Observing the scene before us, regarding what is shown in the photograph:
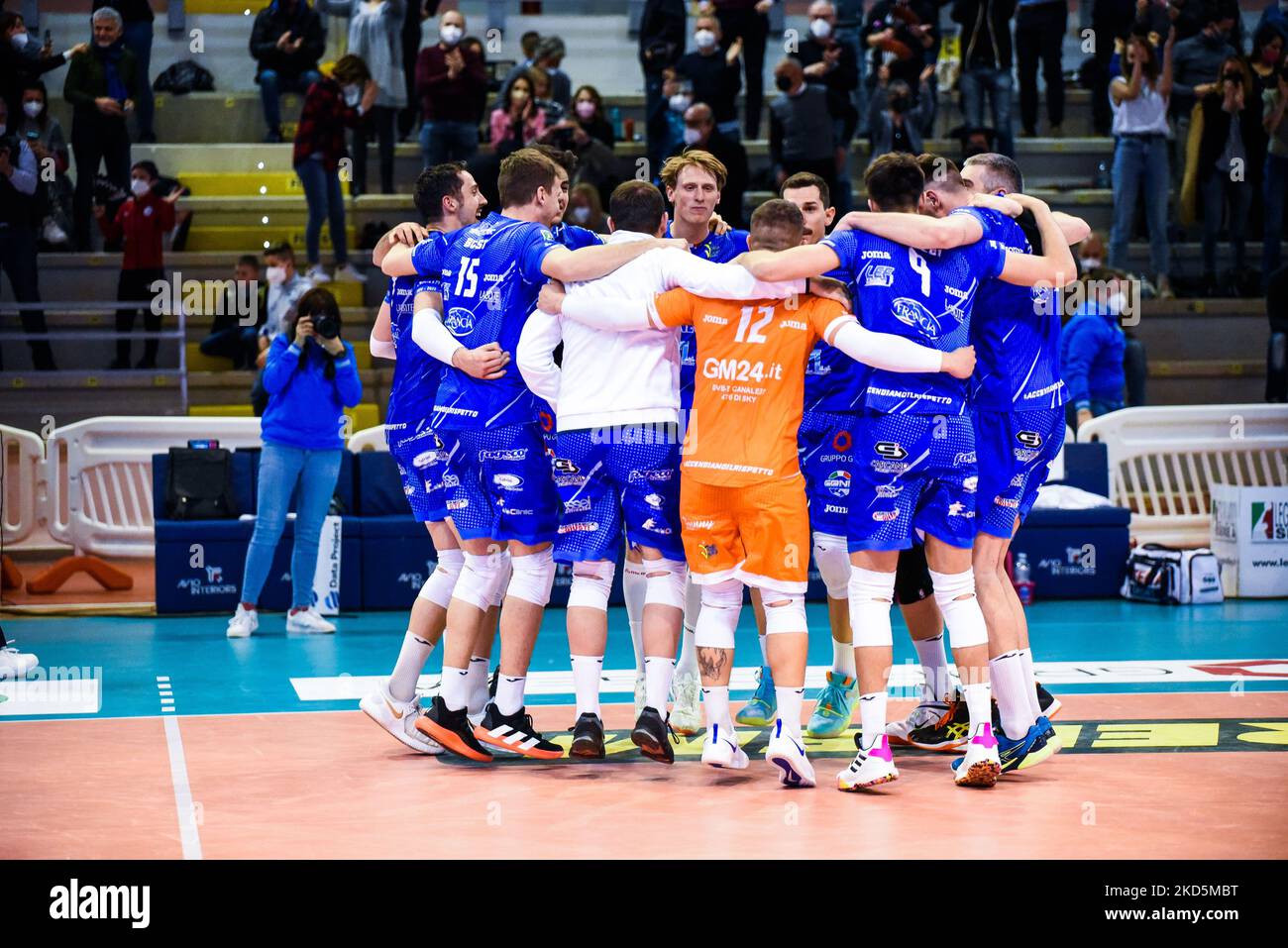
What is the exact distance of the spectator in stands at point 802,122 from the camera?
15.5 meters

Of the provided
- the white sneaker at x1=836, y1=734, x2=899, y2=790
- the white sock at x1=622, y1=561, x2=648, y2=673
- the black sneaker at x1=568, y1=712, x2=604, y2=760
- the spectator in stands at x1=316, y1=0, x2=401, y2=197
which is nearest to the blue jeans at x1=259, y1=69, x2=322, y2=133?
the spectator in stands at x1=316, y1=0, x2=401, y2=197

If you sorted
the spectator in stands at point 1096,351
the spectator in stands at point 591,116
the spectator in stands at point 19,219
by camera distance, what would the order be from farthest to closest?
1. the spectator in stands at point 591,116
2. the spectator in stands at point 19,219
3. the spectator in stands at point 1096,351

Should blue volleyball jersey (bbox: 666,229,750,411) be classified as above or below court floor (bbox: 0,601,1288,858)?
above

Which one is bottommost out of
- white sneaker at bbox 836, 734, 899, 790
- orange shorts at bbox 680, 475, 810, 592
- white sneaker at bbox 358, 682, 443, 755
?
white sneaker at bbox 358, 682, 443, 755

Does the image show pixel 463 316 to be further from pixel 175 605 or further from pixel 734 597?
pixel 175 605

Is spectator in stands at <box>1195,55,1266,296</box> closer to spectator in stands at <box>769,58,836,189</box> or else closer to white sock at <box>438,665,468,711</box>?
spectator in stands at <box>769,58,836,189</box>

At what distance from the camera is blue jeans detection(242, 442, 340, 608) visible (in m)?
10.5

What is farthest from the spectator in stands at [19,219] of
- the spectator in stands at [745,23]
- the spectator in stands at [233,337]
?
the spectator in stands at [745,23]

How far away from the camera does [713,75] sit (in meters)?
16.2

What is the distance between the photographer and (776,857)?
4.88 metres

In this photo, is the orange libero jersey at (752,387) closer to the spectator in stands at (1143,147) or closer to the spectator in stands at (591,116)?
the spectator in stands at (591,116)

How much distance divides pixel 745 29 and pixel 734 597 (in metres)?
11.9

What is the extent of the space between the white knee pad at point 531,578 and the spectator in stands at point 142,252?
9.90 metres

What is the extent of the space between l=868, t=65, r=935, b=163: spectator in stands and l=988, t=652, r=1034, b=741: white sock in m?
10.4
